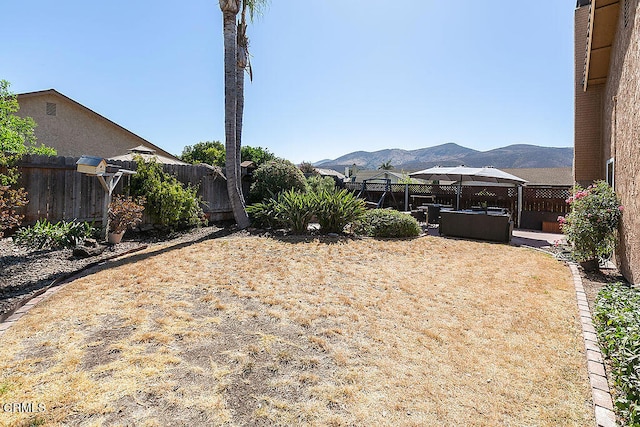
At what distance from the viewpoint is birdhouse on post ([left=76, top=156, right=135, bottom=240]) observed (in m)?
6.31

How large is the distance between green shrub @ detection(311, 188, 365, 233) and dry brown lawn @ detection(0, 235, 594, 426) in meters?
3.33

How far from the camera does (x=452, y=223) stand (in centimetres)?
930

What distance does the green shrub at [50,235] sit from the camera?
6027mm

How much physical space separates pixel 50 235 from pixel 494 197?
14.6 metres

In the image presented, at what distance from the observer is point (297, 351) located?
2.80 metres

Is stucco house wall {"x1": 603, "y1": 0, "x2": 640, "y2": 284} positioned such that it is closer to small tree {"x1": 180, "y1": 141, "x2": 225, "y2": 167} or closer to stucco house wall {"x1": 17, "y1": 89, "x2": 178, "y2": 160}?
stucco house wall {"x1": 17, "y1": 89, "x2": 178, "y2": 160}

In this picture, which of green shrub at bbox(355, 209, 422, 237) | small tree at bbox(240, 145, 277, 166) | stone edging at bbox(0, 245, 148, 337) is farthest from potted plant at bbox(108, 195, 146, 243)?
small tree at bbox(240, 145, 277, 166)

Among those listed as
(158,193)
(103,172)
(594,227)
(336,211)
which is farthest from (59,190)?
(594,227)

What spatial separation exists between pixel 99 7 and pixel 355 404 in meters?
12.0

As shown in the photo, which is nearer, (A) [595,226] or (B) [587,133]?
(A) [595,226]

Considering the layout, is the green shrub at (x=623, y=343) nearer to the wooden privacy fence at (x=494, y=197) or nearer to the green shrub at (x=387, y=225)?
the green shrub at (x=387, y=225)

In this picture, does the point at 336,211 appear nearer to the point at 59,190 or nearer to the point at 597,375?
the point at 597,375

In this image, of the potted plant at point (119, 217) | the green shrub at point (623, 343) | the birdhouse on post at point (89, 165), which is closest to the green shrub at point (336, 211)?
the potted plant at point (119, 217)

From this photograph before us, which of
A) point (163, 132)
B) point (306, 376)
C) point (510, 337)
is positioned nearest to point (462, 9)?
point (510, 337)
